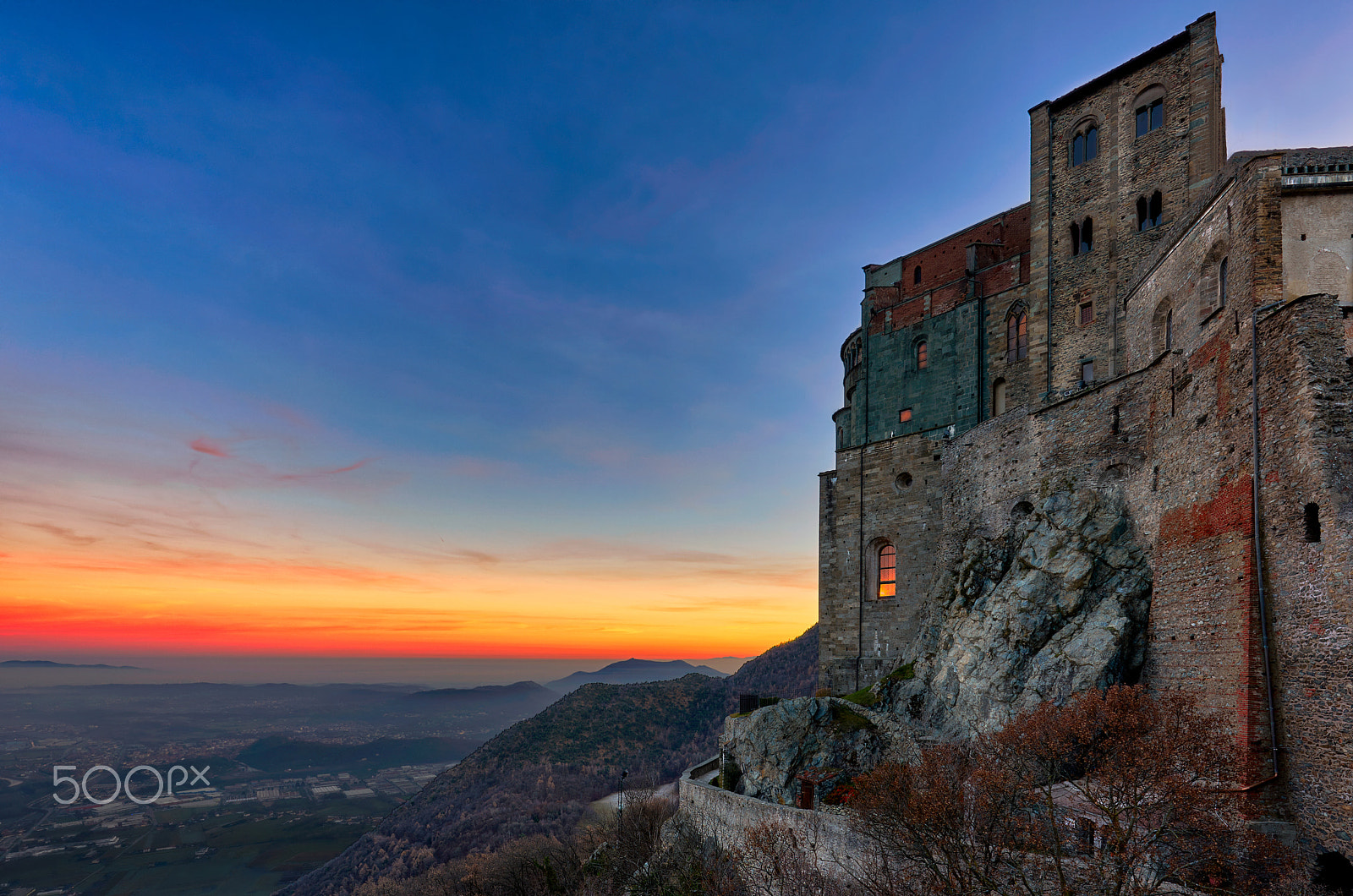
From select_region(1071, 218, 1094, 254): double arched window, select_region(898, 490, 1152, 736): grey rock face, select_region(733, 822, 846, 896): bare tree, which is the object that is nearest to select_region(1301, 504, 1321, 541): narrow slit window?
select_region(898, 490, 1152, 736): grey rock face

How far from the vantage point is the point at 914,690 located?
29938 millimetres

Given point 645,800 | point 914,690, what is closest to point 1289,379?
point 914,690

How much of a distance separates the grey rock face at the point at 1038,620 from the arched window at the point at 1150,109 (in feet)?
57.2

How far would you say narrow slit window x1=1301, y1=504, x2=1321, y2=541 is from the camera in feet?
56.1

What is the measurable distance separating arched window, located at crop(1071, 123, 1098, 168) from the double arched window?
2938 mm

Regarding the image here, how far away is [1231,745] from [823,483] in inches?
1033

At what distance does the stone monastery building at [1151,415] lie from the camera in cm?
1731

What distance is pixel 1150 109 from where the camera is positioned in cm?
3297

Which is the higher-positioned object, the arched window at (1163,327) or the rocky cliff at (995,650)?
the arched window at (1163,327)

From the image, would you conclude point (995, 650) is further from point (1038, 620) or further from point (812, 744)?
point (812, 744)

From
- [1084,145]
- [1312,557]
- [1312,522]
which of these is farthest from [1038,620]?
[1084,145]

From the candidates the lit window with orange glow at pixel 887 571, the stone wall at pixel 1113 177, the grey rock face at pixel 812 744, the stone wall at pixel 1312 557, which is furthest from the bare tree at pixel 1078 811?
the stone wall at pixel 1113 177

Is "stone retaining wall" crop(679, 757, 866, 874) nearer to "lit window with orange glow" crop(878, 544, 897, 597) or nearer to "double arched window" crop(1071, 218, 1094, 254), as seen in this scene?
"lit window with orange glow" crop(878, 544, 897, 597)

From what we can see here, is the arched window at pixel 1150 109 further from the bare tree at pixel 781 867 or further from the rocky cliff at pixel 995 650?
the bare tree at pixel 781 867
